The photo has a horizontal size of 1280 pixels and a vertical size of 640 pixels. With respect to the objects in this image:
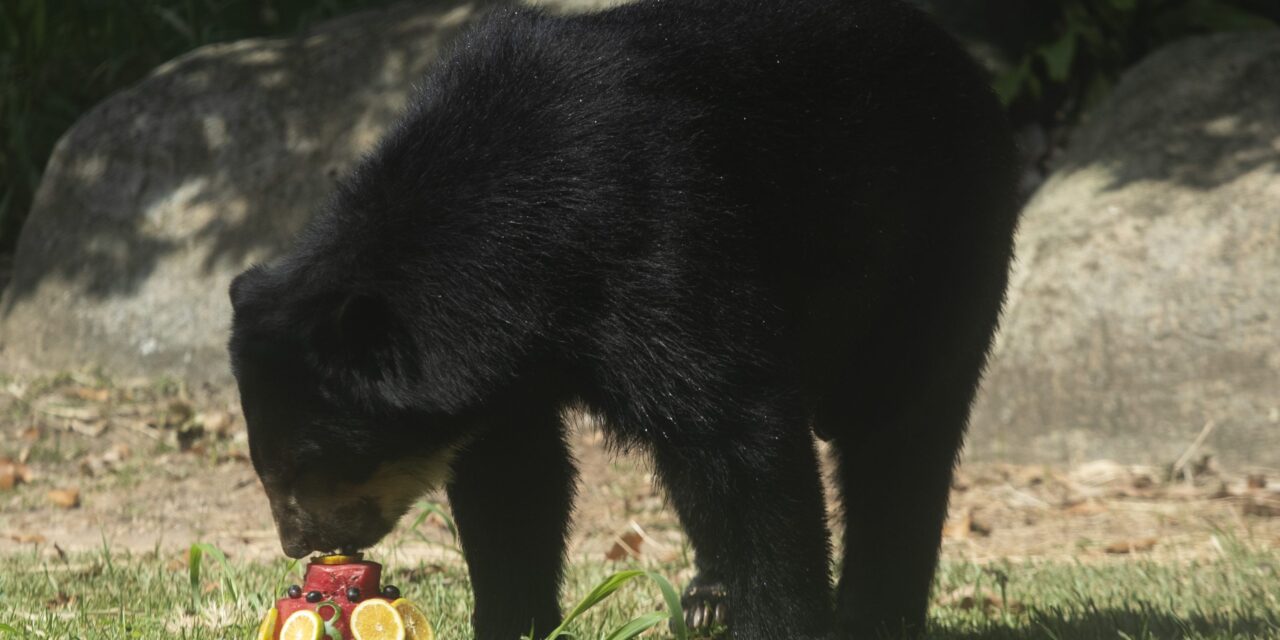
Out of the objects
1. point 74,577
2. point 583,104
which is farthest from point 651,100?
point 74,577

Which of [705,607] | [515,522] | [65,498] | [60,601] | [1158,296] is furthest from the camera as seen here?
[1158,296]

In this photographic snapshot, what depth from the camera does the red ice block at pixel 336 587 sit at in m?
3.25

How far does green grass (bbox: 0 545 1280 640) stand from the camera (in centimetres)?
396

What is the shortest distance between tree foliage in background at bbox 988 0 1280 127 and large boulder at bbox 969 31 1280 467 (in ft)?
2.84

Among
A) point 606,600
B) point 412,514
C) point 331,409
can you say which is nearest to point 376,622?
point 331,409

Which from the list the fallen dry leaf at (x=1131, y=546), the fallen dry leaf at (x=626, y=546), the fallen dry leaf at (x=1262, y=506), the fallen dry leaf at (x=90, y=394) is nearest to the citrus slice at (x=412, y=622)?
the fallen dry leaf at (x=626, y=546)

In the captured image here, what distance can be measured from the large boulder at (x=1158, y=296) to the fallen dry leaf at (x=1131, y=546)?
1.21 meters

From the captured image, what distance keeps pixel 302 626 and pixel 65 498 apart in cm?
363

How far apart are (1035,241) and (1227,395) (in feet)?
4.48

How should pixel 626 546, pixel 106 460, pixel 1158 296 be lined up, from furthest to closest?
1. pixel 1158 296
2. pixel 106 460
3. pixel 626 546

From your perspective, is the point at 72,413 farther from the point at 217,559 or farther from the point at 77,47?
the point at 77,47

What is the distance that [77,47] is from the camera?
1089 centimetres

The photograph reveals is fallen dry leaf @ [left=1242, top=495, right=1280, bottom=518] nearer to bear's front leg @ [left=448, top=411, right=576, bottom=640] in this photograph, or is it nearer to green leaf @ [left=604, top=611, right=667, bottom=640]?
bear's front leg @ [left=448, top=411, right=576, bottom=640]

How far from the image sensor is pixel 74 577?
4.76 meters
